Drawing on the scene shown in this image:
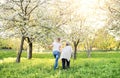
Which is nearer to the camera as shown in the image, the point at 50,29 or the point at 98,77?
the point at 98,77

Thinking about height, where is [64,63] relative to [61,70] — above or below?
above

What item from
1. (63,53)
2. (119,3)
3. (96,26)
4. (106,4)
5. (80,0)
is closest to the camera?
(63,53)

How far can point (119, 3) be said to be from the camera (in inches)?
1217

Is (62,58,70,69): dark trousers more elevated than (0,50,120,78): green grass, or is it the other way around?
(62,58,70,69): dark trousers

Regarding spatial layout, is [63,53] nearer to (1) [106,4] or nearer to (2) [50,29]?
(2) [50,29]

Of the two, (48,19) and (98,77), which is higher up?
(48,19)

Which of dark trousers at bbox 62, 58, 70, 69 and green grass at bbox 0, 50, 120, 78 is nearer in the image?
green grass at bbox 0, 50, 120, 78

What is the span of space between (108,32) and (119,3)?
5271mm

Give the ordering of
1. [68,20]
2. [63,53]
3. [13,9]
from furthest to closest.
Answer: [68,20] < [13,9] < [63,53]

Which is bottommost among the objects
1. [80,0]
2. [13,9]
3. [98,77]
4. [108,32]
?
[98,77]

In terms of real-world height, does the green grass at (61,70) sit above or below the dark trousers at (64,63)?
below

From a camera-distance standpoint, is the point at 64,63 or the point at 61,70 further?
the point at 64,63

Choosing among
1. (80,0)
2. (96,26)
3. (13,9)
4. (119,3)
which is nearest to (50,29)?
(13,9)

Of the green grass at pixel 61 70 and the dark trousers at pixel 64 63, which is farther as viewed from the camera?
the dark trousers at pixel 64 63
